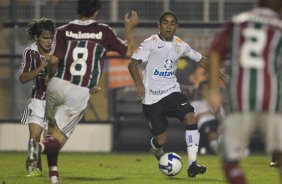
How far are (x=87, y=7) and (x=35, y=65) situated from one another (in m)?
2.42

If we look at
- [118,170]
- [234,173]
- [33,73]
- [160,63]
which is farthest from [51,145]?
[118,170]

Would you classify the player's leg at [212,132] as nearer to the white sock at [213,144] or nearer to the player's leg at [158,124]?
the white sock at [213,144]

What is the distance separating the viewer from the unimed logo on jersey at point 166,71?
1296 centimetres

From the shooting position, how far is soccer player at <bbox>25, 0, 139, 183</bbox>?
34.2 feet

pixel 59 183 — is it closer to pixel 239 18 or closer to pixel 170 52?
pixel 170 52

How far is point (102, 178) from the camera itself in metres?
12.2

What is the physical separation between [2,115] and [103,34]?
10.5 meters

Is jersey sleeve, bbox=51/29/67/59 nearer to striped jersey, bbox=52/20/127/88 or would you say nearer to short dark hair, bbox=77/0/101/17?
striped jersey, bbox=52/20/127/88

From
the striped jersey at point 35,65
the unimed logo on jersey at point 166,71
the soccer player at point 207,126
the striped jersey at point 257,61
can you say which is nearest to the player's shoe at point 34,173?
the striped jersey at point 35,65

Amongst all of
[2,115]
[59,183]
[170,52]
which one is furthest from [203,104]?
[59,183]

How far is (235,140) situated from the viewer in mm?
7656

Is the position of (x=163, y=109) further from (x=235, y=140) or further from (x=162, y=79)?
(x=235, y=140)

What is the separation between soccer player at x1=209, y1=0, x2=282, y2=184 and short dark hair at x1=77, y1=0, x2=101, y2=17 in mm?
2979

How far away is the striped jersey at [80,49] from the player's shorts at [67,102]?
8 cm
